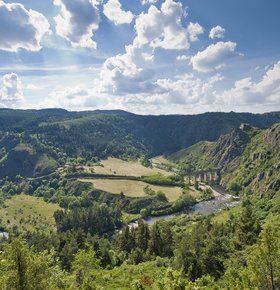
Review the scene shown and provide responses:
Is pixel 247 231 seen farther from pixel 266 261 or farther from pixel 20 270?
pixel 20 270

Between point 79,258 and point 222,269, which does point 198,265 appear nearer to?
point 222,269

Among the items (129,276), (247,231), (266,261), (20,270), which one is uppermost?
(20,270)

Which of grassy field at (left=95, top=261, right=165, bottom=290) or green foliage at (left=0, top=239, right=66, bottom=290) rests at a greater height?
green foliage at (left=0, top=239, right=66, bottom=290)

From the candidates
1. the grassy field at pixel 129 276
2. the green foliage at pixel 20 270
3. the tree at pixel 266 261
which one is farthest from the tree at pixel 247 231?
the green foliage at pixel 20 270

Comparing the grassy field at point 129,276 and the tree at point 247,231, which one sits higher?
the tree at point 247,231

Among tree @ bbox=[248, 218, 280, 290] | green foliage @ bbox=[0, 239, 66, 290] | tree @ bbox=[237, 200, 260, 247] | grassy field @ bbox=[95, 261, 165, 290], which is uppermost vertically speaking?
green foliage @ bbox=[0, 239, 66, 290]

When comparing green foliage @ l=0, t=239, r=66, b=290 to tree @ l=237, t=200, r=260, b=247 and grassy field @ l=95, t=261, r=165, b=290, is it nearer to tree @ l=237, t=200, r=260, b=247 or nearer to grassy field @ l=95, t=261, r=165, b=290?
grassy field @ l=95, t=261, r=165, b=290

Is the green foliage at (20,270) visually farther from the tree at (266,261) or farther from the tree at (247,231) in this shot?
the tree at (247,231)

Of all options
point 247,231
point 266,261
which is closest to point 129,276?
point 247,231

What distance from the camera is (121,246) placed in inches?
5261

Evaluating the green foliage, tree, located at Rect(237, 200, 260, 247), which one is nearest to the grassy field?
tree, located at Rect(237, 200, 260, 247)

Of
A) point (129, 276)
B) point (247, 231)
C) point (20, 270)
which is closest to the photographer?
point (20, 270)

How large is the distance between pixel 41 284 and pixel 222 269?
5867 cm

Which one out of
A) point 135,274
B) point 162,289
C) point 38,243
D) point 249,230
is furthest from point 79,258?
point 38,243
